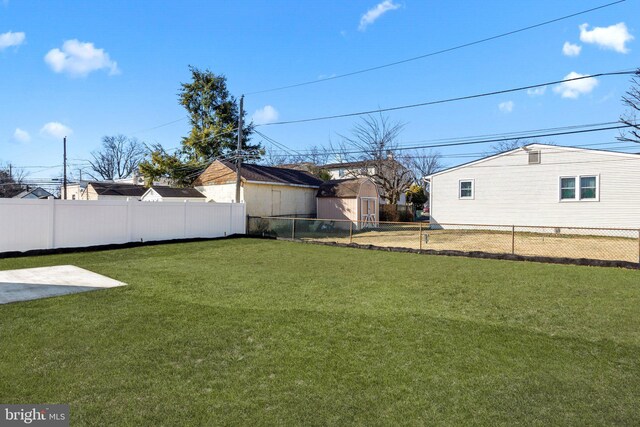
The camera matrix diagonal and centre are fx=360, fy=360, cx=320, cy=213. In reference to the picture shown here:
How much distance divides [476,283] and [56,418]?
691 centimetres

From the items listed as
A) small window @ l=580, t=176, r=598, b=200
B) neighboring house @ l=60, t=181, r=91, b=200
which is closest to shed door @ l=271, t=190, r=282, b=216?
small window @ l=580, t=176, r=598, b=200

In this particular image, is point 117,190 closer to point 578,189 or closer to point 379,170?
point 379,170

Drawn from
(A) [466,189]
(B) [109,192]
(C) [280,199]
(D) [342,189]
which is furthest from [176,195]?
(A) [466,189]

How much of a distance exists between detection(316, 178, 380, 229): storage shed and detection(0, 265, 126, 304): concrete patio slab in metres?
14.8

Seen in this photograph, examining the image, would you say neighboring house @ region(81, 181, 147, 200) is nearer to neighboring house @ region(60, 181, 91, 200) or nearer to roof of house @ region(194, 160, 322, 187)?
neighboring house @ region(60, 181, 91, 200)

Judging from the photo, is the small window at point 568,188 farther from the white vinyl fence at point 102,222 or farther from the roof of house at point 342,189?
the white vinyl fence at point 102,222

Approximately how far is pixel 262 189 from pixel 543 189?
47.5 feet

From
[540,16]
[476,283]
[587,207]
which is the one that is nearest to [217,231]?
[476,283]

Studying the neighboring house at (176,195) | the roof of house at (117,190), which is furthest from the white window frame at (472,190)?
the roof of house at (117,190)

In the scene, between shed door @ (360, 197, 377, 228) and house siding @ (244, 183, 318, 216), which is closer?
house siding @ (244, 183, 318, 216)

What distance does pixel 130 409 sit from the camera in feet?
8.73

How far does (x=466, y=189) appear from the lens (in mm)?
20266

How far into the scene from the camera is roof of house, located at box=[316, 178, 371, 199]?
21.9m

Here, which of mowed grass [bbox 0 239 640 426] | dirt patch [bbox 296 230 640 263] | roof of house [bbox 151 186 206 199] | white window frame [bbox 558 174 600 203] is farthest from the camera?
roof of house [bbox 151 186 206 199]
